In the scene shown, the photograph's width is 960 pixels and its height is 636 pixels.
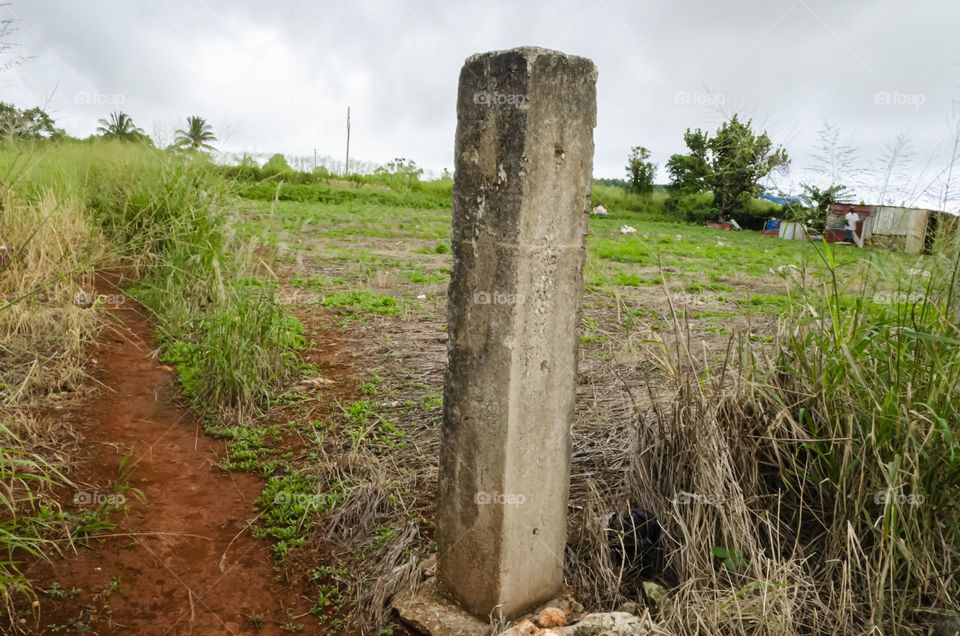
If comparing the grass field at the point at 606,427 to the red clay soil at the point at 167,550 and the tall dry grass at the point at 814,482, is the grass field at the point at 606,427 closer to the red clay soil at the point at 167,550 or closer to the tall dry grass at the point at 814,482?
the tall dry grass at the point at 814,482

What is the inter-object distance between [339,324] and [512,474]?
146 inches

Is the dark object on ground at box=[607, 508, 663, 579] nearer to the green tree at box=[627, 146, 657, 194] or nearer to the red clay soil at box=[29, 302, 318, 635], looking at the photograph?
the red clay soil at box=[29, 302, 318, 635]

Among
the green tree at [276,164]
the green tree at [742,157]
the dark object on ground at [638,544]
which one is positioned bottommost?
the dark object on ground at [638,544]

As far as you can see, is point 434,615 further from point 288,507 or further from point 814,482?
point 814,482

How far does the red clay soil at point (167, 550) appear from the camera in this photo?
2.78 metres

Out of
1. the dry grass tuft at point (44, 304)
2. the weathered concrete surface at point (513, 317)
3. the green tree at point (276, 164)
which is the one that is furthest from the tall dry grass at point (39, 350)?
the green tree at point (276, 164)

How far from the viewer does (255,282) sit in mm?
6586

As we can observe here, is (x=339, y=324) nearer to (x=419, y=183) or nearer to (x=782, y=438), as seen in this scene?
(x=782, y=438)

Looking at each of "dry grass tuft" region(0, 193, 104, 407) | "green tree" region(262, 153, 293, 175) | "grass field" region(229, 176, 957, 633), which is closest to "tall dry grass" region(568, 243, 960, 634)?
"grass field" region(229, 176, 957, 633)

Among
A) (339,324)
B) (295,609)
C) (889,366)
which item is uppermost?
(889,366)

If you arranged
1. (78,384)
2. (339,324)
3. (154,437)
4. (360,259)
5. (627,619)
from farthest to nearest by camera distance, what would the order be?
(360,259) → (339,324) → (78,384) → (154,437) → (627,619)

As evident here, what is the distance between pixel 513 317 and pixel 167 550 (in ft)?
6.32

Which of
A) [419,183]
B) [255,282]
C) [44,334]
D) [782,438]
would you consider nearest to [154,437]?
[44,334]

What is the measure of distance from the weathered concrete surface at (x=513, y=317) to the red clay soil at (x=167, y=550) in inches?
33.4
